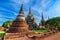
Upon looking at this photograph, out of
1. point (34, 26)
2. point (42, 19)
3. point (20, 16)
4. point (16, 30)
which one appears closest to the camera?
point (16, 30)

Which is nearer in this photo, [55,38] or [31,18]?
[55,38]

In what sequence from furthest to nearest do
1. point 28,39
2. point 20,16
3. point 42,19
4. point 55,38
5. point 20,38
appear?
1. point 42,19
2. point 20,16
3. point 20,38
4. point 28,39
5. point 55,38

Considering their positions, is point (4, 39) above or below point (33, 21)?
below

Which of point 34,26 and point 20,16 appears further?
point 34,26

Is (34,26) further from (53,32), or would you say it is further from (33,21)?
(53,32)

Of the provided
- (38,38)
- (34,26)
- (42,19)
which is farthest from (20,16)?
(42,19)

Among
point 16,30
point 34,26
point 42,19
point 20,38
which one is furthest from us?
point 42,19

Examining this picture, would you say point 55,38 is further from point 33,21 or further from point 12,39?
point 33,21

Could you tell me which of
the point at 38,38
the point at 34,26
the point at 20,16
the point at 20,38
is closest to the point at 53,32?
the point at 38,38

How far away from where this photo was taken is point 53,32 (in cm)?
871

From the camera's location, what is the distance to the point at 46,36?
8.65m

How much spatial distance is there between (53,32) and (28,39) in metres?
1.73

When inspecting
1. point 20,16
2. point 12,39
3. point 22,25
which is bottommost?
point 12,39

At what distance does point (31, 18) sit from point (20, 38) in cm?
2957
